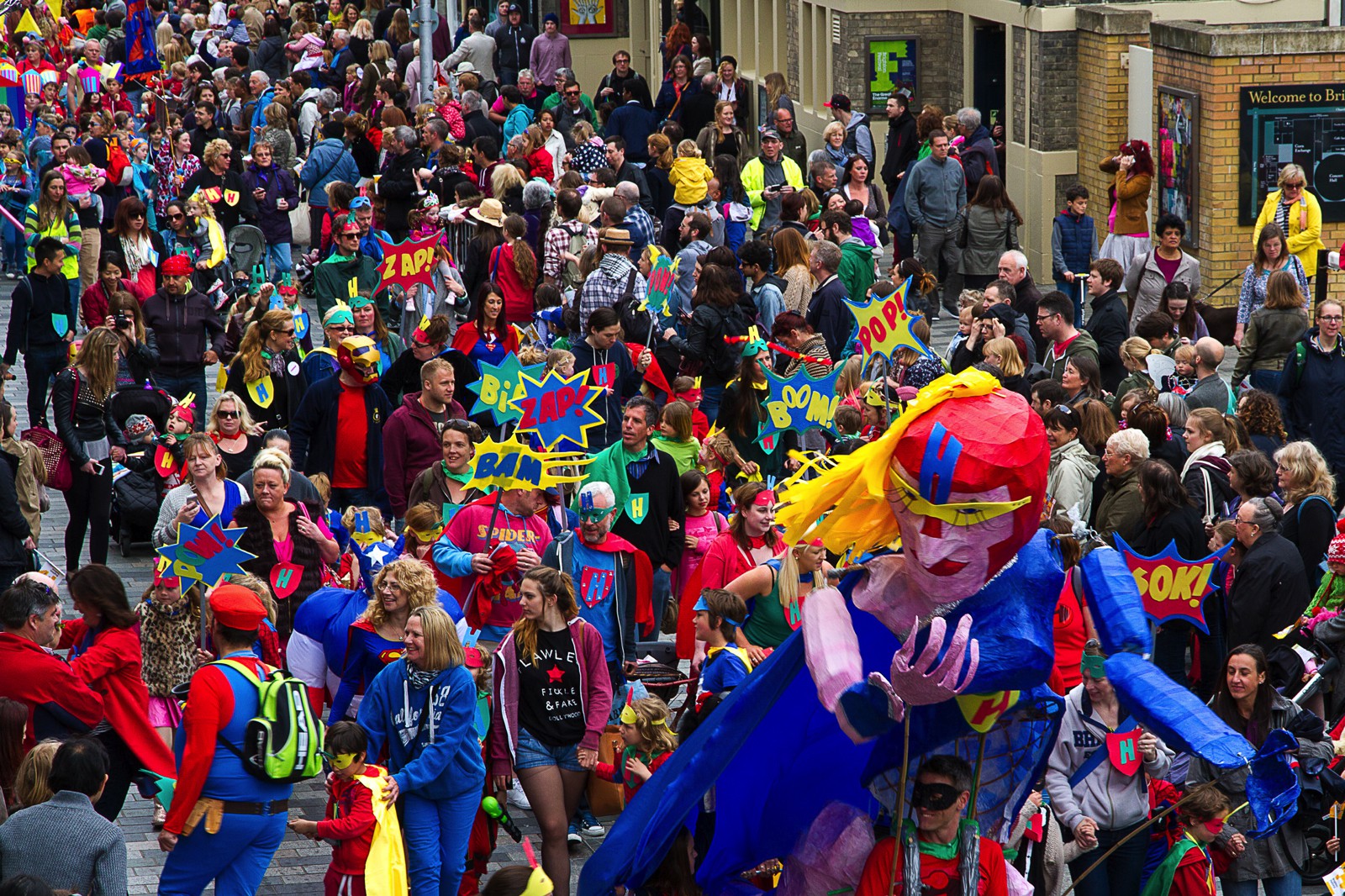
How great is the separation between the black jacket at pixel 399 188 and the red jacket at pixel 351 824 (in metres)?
11.8

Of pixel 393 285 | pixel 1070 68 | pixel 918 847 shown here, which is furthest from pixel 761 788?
pixel 1070 68

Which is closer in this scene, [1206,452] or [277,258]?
[1206,452]

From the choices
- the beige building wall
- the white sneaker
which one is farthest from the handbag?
the beige building wall

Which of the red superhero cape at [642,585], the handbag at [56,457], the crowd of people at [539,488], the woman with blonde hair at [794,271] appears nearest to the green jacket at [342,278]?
the crowd of people at [539,488]

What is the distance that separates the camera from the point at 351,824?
723 centimetres

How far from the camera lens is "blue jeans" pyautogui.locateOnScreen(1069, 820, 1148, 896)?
7676mm

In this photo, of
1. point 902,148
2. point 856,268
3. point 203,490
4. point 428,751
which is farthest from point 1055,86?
point 428,751

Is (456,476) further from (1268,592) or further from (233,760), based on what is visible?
(1268,592)

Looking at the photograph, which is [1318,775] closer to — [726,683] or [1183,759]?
[1183,759]

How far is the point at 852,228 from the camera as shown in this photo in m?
16.4

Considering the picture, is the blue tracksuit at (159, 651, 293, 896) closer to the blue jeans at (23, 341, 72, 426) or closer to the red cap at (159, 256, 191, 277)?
the red cap at (159, 256, 191, 277)

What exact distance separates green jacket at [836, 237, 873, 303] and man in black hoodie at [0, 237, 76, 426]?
19.3 ft

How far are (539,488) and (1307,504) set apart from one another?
12.3 feet

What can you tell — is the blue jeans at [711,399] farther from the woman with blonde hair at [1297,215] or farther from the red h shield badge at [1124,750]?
the red h shield badge at [1124,750]
